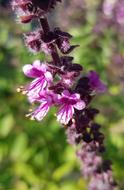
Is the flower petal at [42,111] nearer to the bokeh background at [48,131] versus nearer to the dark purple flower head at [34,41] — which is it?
the dark purple flower head at [34,41]

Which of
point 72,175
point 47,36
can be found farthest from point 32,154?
point 47,36

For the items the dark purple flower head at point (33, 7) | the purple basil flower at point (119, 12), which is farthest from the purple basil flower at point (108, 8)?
the dark purple flower head at point (33, 7)

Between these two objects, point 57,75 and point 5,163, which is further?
point 5,163

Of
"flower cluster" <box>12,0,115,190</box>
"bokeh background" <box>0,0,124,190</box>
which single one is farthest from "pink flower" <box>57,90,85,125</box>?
"bokeh background" <box>0,0,124,190</box>

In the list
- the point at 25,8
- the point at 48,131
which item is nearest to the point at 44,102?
the point at 25,8

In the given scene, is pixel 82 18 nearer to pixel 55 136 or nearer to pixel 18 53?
pixel 18 53

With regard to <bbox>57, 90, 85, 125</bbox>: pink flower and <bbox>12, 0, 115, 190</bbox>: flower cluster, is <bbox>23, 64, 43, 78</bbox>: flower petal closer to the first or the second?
<bbox>12, 0, 115, 190</bbox>: flower cluster
